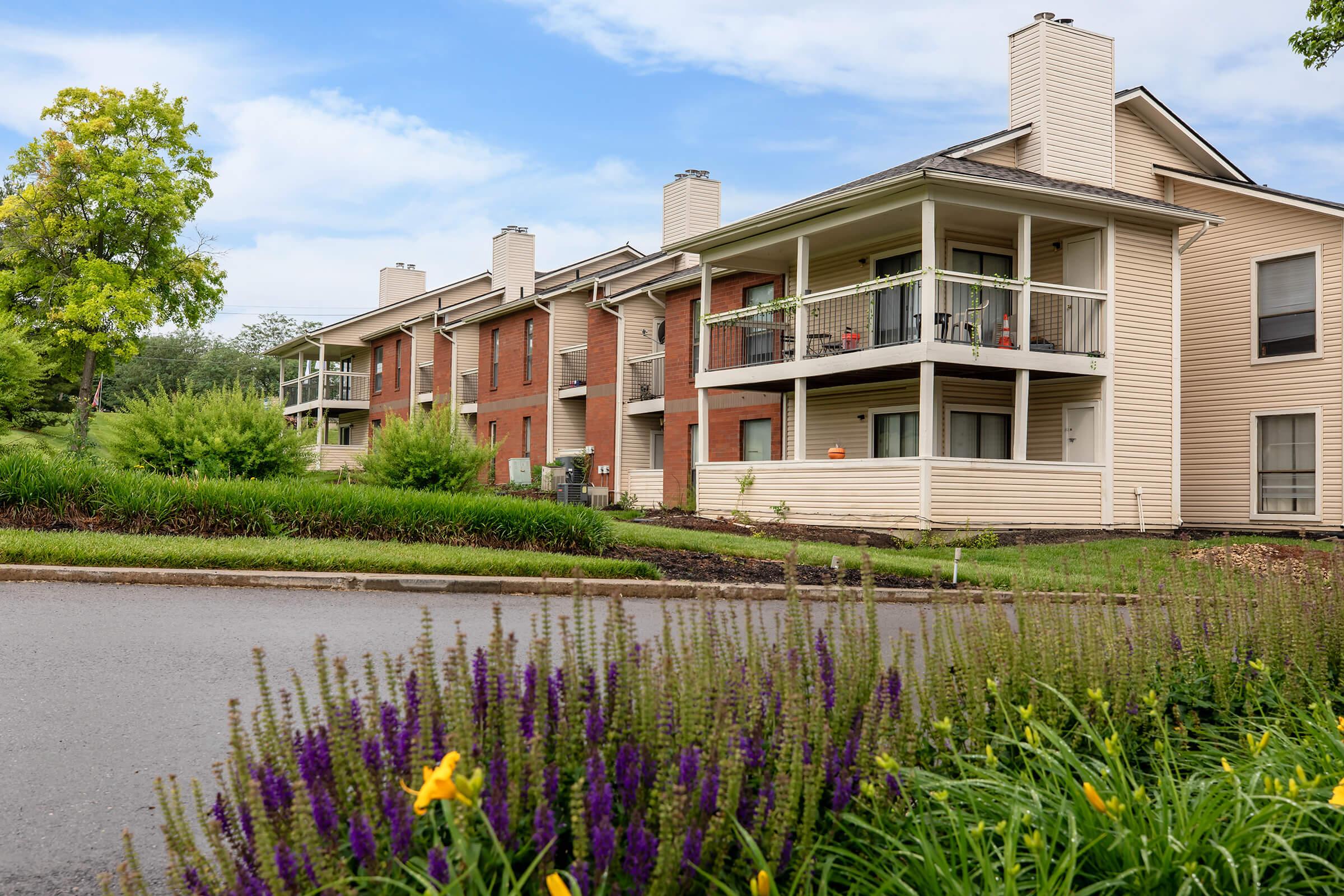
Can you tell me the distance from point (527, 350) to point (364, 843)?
34890 millimetres

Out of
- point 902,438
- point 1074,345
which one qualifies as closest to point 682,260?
point 902,438

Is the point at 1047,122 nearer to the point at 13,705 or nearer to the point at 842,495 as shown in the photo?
the point at 842,495

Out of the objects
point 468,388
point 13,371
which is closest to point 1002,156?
point 13,371

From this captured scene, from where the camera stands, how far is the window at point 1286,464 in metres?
21.4

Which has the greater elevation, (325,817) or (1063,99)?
(1063,99)

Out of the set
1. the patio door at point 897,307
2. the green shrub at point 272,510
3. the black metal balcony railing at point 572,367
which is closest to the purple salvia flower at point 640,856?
the green shrub at point 272,510

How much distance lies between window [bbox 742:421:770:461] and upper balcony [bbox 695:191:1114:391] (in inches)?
76.4

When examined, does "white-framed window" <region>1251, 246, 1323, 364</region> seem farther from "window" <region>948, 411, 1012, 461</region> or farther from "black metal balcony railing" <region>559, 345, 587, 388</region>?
"black metal balcony railing" <region>559, 345, 587, 388</region>

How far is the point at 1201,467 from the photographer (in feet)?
76.5

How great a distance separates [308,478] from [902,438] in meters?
11.9

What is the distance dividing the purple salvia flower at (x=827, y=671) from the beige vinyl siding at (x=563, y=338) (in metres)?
30.9

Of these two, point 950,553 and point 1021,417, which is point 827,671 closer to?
point 950,553

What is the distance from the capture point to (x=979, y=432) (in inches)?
902

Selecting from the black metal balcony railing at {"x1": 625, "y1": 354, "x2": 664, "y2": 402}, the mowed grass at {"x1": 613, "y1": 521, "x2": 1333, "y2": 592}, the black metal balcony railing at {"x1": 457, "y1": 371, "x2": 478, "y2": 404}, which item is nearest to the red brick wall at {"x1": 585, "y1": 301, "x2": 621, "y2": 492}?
the black metal balcony railing at {"x1": 625, "y1": 354, "x2": 664, "y2": 402}
